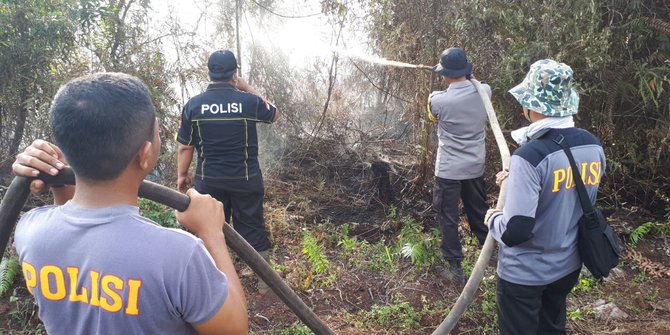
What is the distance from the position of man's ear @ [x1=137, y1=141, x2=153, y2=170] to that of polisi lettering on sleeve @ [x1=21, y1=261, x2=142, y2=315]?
13.2 inches

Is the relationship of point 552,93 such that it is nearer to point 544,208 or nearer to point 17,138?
point 544,208

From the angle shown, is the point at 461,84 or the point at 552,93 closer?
the point at 552,93

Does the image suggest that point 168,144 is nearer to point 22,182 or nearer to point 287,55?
point 287,55

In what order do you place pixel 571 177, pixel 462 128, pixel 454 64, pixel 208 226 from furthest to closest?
pixel 462 128 < pixel 454 64 < pixel 571 177 < pixel 208 226

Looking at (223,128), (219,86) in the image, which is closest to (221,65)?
(219,86)

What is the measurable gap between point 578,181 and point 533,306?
773mm

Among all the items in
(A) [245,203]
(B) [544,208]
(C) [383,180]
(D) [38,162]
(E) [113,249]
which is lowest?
(C) [383,180]

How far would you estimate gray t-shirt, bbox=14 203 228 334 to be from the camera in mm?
1328

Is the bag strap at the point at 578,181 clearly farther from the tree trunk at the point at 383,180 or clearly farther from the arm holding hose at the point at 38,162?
the tree trunk at the point at 383,180

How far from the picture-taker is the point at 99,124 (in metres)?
Answer: 1.32

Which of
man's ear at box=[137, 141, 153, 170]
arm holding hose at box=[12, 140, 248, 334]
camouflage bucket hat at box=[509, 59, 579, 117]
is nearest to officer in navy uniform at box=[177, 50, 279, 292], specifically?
camouflage bucket hat at box=[509, 59, 579, 117]

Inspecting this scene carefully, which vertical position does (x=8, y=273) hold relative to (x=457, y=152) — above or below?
below

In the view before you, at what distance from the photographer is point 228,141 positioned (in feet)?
14.3

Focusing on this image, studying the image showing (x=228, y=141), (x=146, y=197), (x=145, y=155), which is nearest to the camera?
(x=145, y=155)
